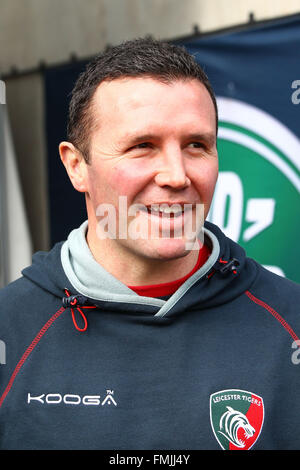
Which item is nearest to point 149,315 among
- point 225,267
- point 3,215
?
point 225,267

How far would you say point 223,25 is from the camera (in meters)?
2.32

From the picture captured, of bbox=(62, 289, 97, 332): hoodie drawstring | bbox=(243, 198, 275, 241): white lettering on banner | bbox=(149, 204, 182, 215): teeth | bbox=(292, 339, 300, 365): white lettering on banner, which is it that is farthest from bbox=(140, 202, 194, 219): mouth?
bbox=(243, 198, 275, 241): white lettering on banner

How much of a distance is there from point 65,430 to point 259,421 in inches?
14.1

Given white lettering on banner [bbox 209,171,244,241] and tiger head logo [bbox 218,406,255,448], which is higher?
white lettering on banner [bbox 209,171,244,241]

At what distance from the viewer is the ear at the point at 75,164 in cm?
124

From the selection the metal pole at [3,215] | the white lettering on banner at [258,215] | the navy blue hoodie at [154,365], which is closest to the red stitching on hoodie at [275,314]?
the navy blue hoodie at [154,365]

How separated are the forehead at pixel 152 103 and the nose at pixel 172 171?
5 cm

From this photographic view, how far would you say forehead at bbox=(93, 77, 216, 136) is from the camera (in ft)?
3.49

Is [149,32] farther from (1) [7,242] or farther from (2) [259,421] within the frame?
(2) [259,421]

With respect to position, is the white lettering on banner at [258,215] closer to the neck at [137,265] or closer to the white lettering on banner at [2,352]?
the neck at [137,265]

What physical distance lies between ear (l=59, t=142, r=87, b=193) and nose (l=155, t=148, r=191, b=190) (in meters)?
0.22

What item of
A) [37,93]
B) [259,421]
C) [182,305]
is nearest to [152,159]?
[182,305]

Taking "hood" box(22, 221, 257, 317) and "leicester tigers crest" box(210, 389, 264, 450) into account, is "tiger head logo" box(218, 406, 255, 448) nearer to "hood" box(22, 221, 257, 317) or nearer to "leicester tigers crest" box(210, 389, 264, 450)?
"leicester tigers crest" box(210, 389, 264, 450)

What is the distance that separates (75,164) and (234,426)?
2.04 feet
